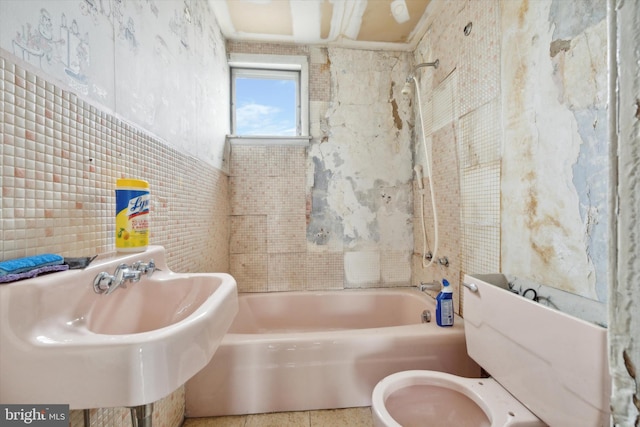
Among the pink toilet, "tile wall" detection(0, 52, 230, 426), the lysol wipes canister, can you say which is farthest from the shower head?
the lysol wipes canister

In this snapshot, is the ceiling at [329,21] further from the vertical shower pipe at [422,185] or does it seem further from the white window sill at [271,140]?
the white window sill at [271,140]

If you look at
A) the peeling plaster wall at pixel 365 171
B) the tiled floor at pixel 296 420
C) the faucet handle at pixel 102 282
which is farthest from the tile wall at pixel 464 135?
the faucet handle at pixel 102 282

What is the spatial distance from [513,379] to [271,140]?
1897 mm

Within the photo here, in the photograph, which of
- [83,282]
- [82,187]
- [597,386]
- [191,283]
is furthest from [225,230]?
[597,386]

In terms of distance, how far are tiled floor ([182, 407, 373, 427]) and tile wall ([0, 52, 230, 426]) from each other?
21cm

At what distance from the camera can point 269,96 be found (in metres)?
2.19

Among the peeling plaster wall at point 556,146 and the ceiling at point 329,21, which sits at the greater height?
the ceiling at point 329,21

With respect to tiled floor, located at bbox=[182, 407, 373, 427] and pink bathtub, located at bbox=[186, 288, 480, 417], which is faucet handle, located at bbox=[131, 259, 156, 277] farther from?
tiled floor, located at bbox=[182, 407, 373, 427]

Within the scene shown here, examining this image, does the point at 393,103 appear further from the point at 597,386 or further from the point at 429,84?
the point at 597,386

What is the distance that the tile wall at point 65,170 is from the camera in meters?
0.52

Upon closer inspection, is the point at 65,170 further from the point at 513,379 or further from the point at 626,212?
the point at 513,379

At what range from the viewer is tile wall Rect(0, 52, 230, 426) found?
0.52m

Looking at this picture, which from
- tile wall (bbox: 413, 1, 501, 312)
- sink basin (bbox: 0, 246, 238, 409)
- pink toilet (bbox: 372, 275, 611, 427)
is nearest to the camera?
sink basin (bbox: 0, 246, 238, 409)

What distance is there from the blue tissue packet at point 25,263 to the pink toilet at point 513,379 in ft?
3.04
